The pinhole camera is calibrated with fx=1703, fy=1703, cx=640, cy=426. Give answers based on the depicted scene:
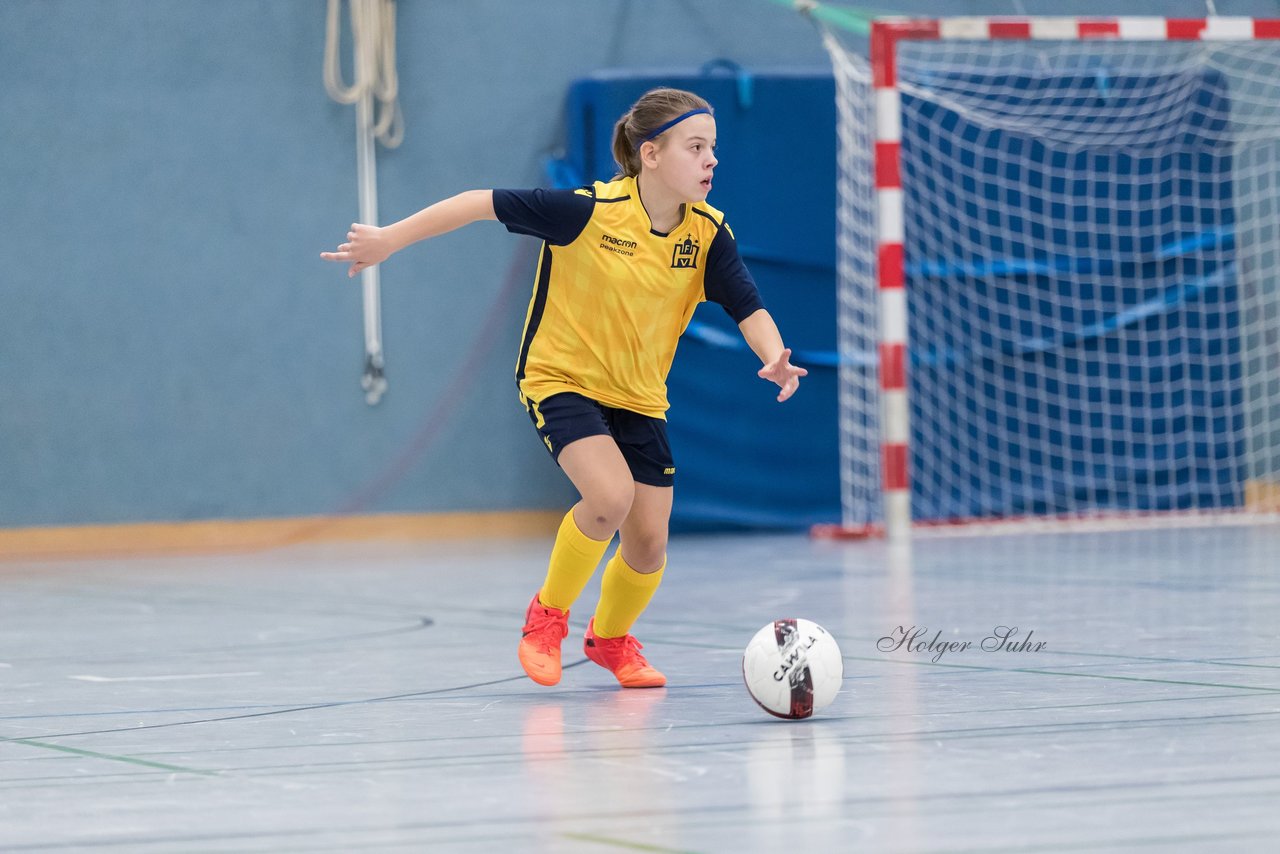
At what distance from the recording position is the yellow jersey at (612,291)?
3.66 m

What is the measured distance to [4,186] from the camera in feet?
27.3

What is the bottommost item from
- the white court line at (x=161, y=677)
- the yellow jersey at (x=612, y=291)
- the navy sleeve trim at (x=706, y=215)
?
the white court line at (x=161, y=677)

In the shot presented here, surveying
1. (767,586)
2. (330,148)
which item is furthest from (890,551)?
(330,148)

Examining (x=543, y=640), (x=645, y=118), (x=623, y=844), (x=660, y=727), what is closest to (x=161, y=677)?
(x=543, y=640)

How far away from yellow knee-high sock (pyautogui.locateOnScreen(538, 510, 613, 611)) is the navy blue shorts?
0.17 metres

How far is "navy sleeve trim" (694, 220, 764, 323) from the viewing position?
374 centimetres

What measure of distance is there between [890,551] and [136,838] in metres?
5.24

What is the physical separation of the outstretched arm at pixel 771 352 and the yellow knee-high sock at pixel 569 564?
0.49 meters

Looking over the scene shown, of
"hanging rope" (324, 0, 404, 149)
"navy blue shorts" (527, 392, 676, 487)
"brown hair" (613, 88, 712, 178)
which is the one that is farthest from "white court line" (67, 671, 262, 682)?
"hanging rope" (324, 0, 404, 149)

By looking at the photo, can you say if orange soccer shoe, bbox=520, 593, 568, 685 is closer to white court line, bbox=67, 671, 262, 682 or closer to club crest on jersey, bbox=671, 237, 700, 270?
white court line, bbox=67, 671, 262, 682

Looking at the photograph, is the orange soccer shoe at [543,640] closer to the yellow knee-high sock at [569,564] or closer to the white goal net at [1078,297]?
the yellow knee-high sock at [569,564]

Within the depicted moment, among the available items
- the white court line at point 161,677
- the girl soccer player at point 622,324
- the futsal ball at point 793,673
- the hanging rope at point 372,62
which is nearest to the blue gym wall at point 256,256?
the hanging rope at point 372,62

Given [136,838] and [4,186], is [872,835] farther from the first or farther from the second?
[4,186]

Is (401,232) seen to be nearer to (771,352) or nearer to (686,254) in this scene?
(686,254)
